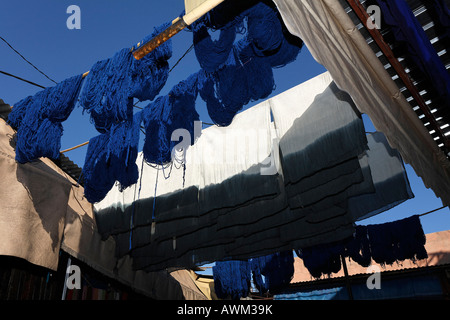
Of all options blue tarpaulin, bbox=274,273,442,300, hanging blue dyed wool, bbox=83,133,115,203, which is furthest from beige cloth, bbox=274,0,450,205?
blue tarpaulin, bbox=274,273,442,300

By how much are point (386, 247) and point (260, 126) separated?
158 inches

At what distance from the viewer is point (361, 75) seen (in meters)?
3.08

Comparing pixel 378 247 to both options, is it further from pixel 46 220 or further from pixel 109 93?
pixel 46 220

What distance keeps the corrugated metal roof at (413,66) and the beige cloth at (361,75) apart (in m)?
0.34

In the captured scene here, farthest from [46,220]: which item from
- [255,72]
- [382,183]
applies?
[382,183]

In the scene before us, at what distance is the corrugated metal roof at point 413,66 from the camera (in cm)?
334

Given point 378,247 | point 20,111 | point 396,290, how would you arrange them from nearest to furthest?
point 20,111, point 378,247, point 396,290

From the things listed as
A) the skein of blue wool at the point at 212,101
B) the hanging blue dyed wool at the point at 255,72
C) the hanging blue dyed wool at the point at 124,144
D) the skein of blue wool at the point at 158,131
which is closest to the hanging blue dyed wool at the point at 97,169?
the hanging blue dyed wool at the point at 124,144

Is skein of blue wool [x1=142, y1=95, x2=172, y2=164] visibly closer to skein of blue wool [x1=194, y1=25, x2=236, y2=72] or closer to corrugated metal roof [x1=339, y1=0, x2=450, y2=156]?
skein of blue wool [x1=194, y1=25, x2=236, y2=72]

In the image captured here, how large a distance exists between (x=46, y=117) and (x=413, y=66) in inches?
180

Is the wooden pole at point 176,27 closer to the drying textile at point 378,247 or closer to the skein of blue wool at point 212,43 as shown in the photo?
the skein of blue wool at point 212,43
